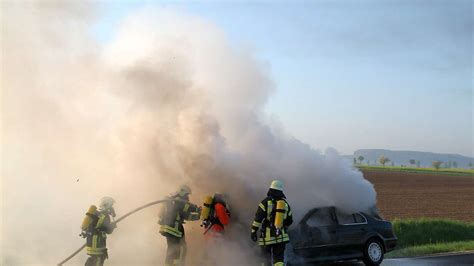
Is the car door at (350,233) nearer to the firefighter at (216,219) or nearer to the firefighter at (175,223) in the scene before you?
the firefighter at (216,219)

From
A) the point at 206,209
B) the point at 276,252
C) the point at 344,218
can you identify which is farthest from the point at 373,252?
the point at 206,209

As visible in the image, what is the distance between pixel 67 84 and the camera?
1244cm

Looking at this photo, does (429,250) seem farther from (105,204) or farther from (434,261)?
(105,204)

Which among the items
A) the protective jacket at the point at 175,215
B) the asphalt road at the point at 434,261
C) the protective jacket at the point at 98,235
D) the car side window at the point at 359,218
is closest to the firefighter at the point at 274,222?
the protective jacket at the point at 175,215

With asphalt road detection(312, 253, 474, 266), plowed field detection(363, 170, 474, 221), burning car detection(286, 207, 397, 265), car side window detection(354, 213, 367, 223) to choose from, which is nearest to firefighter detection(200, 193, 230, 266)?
burning car detection(286, 207, 397, 265)

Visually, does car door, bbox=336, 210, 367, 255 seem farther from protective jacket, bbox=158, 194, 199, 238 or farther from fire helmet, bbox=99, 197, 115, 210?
fire helmet, bbox=99, 197, 115, 210

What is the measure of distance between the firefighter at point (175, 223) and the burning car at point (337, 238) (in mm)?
1999

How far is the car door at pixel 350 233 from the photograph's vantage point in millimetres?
9898

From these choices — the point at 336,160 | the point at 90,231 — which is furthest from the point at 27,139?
the point at 336,160

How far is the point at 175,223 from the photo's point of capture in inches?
345

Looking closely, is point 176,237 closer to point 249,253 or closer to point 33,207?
point 249,253

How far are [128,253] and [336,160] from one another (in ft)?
16.2

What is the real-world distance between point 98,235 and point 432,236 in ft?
37.1

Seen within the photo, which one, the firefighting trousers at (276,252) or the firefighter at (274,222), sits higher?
Answer: the firefighter at (274,222)
